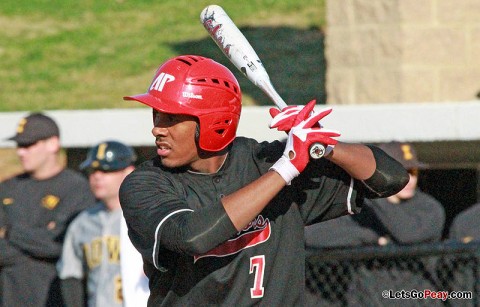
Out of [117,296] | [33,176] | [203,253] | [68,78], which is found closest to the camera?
[203,253]

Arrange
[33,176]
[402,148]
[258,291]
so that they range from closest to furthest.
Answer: [258,291], [402,148], [33,176]

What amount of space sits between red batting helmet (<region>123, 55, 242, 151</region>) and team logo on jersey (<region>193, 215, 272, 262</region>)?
0.99ft

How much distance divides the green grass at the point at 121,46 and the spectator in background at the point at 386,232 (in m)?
3.73

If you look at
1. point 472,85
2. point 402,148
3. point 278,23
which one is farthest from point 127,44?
point 402,148

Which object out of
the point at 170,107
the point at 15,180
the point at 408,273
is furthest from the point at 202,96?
the point at 15,180

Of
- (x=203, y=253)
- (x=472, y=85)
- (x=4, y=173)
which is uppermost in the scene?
(x=203, y=253)

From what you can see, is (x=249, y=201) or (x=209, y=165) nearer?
(x=249, y=201)

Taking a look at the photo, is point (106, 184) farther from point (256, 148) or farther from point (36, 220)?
point (256, 148)

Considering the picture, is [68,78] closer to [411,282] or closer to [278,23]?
[278,23]

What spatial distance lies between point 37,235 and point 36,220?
200 mm

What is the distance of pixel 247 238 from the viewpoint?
3.56m

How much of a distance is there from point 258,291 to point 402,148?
2.74 meters

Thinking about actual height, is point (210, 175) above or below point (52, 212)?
above

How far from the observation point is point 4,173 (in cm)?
939
